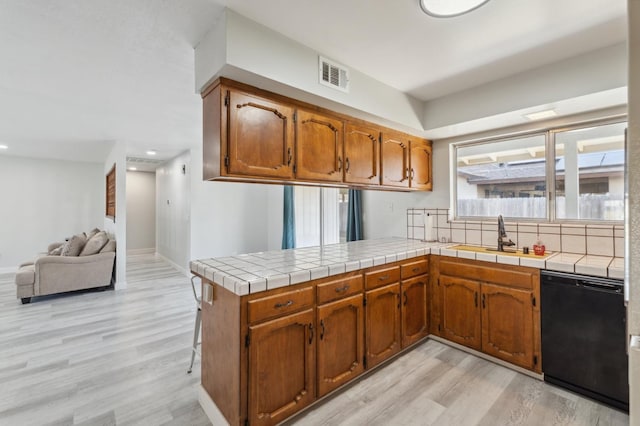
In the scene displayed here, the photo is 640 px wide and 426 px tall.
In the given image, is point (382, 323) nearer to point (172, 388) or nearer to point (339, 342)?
point (339, 342)

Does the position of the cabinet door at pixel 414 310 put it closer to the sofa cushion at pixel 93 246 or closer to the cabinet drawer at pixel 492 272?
the cabinet drawer at pixel 492 272

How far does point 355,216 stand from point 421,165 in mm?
1115

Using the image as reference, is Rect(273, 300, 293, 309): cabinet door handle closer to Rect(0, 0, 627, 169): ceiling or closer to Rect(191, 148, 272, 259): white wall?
Rect(0, 0, 627, 169): ceiling

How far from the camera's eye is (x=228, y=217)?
5.89 meters

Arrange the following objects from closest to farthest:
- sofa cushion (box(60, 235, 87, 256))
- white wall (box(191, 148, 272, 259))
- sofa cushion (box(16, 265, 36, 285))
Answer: sofa cushion (box(16, 265, 36, 285))
sofa cushion (box(60, 235, 87, 256))
white wall (box(191, 148, 272, 259))

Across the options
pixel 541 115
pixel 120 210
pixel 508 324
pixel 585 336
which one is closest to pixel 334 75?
pixel 541 115

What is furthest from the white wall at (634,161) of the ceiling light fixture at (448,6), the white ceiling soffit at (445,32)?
the white ceiling soffit at (445,32)

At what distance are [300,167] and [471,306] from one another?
1872mm

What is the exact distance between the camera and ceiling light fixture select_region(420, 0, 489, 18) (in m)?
1.59

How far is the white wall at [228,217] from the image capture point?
213 inches

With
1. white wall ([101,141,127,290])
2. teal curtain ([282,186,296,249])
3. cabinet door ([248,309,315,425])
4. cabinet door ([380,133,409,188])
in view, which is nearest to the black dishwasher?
cabinet door ([380,133,409,188])

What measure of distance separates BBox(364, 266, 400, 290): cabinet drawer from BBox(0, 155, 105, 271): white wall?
7123mm

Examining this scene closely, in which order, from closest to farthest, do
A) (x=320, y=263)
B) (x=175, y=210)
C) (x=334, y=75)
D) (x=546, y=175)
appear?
(x=320, y=263) → (x=334, y=75) → (x=546, y=175) → (x=175, y=210)

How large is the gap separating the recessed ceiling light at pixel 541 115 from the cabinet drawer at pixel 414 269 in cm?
155
